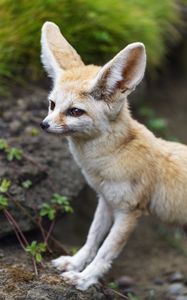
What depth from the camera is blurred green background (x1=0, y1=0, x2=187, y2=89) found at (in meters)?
6.30

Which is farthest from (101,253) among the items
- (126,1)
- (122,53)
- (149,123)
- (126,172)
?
(126,1)

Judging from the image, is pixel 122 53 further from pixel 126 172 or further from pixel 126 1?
pixel 126 1

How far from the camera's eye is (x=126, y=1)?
7445mm

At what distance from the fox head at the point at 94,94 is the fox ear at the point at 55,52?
0.41 feet

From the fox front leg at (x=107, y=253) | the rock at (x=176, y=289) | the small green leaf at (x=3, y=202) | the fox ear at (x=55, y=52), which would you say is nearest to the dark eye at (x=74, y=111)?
the fox ear at (x=55, y=52)

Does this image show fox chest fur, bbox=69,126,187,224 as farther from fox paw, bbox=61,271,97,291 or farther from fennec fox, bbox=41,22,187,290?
fox paw, bbox=61,271,97,291

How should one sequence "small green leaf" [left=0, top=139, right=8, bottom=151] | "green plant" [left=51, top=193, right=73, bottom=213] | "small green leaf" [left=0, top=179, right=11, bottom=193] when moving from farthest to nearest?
1. "small green leaf" [left=0, top=139, right=8, bottom=151]
2. "green plant" [left=51, top=193, right=73, bottom=213]
3. "small green leaf" [left=0, top=179, right=11, bottom=193]

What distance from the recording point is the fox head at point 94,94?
4.20 meters

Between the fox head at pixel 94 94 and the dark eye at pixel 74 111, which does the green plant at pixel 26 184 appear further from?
the dark eye at pixel 74 111

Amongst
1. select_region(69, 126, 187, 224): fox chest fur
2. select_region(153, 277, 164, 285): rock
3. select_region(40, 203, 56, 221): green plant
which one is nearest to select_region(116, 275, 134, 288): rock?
select_region(153, 277, 164, 285): rock

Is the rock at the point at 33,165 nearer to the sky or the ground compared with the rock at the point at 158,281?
nearer to the sky

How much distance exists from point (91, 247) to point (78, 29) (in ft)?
8.35

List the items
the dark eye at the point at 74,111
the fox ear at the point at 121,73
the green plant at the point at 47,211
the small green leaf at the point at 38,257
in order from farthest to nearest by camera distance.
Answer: the green plant at the point at 47,211 → the small green leaf at the point at 38,257 → the dark eye at the point at 74,111 → the fox ear at the point at 121,73

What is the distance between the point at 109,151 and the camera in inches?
178
